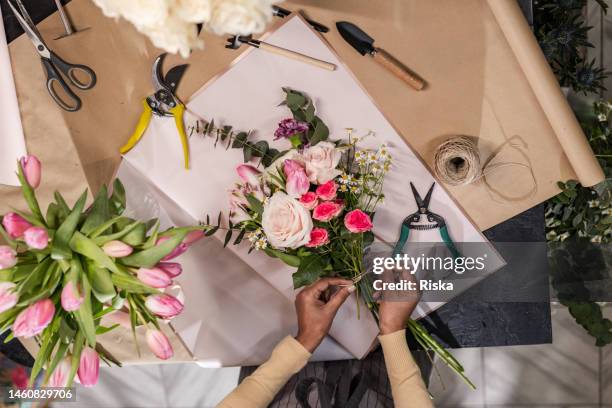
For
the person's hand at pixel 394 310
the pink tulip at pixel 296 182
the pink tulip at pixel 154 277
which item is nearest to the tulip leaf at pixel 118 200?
the pink tulip at pixel 154 277

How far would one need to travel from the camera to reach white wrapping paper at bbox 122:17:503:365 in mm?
1020

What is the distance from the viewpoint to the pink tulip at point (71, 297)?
655 millimetres

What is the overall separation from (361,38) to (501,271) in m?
0.55

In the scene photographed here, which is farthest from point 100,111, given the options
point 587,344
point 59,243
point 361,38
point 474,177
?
point 587,344

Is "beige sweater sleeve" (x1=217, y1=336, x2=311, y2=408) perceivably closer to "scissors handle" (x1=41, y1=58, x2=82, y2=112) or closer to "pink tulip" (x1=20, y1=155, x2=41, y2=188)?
"pink tulip" (x1=20, y1=155, x2=41, y2=188)

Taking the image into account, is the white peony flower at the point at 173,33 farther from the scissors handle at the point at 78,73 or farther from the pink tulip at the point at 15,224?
the scissors handle at the point at 78,73

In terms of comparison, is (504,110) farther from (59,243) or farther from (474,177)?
(59,243)

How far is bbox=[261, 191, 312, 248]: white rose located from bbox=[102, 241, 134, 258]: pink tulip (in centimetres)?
22

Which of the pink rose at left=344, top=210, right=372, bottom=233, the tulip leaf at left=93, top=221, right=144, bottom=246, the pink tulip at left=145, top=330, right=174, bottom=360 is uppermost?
the pink rose at left=344, top=210, right=372, bottom=233

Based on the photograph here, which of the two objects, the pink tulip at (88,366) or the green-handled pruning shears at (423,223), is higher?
the green-handled pruning shears at (423,223)

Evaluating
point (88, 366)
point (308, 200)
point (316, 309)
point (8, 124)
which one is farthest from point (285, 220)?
point (8, 124)

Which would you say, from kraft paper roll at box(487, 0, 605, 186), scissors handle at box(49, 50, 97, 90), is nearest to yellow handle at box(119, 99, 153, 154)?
scissors handle at box(49, 50, 97, 90)

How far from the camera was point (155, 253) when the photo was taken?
2.30 feet

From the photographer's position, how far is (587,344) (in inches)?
63.2
